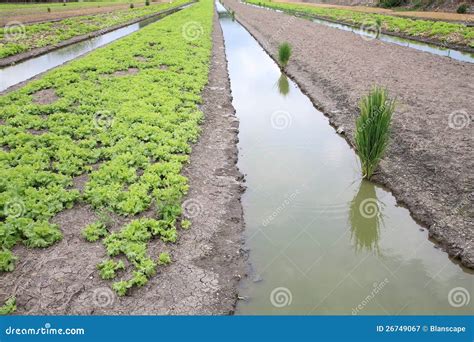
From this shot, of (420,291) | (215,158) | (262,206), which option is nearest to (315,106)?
(215,158)

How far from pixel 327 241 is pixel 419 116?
7305 mm

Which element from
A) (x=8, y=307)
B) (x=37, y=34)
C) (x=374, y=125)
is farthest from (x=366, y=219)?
(x=37, y=34)

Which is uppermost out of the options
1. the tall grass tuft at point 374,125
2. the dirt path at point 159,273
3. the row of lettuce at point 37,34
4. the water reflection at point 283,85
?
the tall grass tuft at point 374,125

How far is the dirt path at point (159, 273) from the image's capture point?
A: 612cm

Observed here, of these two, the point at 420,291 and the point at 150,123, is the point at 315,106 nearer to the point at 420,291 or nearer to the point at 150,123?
the point at 150,123

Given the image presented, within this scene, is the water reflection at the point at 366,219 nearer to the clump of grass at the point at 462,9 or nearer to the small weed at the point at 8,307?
the small weed at the point at 8,307

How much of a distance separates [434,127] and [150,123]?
9.04 meters

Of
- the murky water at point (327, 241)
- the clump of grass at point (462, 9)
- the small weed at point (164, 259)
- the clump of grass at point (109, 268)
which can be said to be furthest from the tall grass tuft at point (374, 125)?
the clump of grass at point (462, 9)

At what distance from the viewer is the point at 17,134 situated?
1151cm

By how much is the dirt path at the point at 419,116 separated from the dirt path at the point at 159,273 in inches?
168

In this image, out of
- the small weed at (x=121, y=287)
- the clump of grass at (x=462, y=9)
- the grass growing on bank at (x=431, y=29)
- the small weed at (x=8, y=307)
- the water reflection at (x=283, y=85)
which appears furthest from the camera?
the clump of grass at (x=462, y=9)

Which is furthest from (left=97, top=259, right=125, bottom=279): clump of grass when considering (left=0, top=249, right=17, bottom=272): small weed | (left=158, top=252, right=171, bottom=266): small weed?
(left=0, top=249, right=17, bottom=272): small weed

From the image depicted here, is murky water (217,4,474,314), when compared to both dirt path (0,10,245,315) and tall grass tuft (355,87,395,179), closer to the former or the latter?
dirt path (0,10,245,315)

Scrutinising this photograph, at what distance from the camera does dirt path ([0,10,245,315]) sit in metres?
6.12
